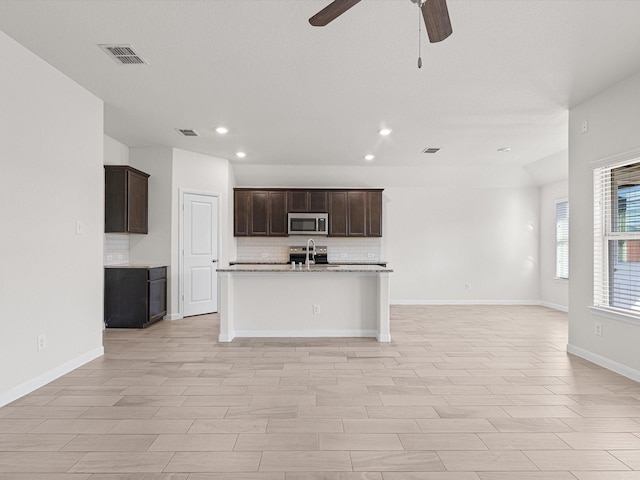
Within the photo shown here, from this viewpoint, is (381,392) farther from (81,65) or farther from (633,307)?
(81,65)

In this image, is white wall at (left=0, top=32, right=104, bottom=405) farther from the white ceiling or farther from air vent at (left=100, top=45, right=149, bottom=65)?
air vent at (left=100, top=45, right=149, bottom=65)

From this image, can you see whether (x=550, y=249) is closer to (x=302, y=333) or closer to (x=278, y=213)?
(x=278, y=213)

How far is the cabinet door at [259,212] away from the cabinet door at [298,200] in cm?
46

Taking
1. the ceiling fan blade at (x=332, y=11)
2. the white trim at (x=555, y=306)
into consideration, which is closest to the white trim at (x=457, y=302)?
the white trim at (x=555, y=306)

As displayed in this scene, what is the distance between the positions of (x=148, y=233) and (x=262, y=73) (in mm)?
3773

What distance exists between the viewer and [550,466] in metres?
2.12

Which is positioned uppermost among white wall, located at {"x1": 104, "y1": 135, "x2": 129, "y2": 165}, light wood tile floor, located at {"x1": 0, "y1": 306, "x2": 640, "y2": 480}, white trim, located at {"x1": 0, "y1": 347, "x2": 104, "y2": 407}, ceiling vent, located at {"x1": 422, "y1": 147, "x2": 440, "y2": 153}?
ceiling vent, located at {"x1": 422, "y1": 147, "x2": 440, "y2": 153}

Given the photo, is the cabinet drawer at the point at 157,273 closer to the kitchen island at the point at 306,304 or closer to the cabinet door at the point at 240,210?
the kitchen island at the point at 306,304

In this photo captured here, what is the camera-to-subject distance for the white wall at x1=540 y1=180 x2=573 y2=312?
7.46 metres

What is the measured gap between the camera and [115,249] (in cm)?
597

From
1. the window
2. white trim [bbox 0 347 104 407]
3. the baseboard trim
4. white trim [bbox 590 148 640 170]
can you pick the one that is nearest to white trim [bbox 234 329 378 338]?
white trim [bbox 0 347 104 407]

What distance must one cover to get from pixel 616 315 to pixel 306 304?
132 inches

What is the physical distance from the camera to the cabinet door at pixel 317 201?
25.6ft

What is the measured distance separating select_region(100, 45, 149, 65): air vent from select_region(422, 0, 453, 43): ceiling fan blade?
236cm
